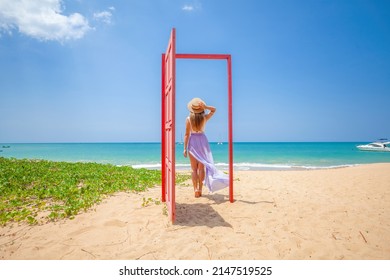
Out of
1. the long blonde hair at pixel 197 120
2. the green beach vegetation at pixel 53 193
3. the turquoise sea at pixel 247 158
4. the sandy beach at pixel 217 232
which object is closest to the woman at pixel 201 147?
the long blonde hair at pixel 197 120

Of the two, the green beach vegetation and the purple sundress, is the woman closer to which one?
the purple sundress

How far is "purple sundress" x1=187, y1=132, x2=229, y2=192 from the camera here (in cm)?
552

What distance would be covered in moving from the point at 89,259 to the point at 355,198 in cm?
637

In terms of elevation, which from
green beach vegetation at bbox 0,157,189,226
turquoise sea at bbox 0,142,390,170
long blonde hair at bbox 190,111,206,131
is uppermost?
long blonde hair at bbox 190,111,206,131

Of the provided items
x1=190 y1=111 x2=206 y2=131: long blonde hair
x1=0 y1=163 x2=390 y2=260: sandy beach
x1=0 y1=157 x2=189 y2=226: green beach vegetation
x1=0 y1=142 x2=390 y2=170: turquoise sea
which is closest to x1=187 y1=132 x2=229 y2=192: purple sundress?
x1=190 y1=111 x2=206 y2=131: long blonde hair

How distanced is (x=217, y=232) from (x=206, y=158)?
2.16 meters

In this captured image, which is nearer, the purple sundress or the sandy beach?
the sandy beach

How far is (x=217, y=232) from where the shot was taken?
3891 millimetres

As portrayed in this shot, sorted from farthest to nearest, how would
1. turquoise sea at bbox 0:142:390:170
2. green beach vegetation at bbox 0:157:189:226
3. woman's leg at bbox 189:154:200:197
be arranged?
turquoise sea at bbox 0:142:390:170
woman's leg at bbox 189:154:200:197
green beach vegetation at bbox 0:157:189:226

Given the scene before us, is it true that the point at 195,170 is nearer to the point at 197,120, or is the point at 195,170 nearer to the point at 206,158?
the point at 206,158

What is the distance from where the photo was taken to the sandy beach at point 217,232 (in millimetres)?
3230

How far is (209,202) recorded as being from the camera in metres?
5.79

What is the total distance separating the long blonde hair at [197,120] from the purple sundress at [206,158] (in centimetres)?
15

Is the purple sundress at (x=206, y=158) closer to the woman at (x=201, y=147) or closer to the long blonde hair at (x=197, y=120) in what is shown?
the woman at (x=201, y=147)
